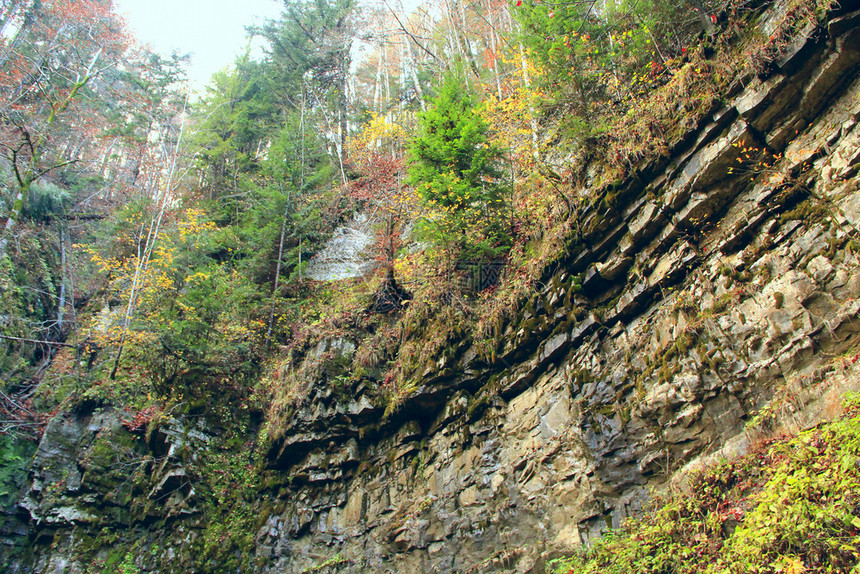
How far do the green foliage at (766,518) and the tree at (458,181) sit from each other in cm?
581

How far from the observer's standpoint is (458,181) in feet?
32.3

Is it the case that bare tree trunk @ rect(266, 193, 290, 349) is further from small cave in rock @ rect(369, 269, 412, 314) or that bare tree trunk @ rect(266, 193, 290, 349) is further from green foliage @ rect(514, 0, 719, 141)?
green foliage @ rect(514, 0, 719, 141)

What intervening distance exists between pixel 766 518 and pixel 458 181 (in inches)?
316

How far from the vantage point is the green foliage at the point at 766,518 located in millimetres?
3453

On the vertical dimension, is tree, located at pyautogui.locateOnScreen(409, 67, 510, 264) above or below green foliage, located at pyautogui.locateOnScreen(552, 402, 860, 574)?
above

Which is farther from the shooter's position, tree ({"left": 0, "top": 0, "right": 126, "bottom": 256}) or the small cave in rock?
tree ({"left": 0, "top": 0, "right": 126, "bottom": 256})

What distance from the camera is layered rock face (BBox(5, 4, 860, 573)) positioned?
484cm

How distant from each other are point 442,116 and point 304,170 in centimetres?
835

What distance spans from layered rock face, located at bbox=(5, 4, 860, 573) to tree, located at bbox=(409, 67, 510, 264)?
246cm

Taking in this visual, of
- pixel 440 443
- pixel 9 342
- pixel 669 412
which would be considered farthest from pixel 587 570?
pixel 9 342

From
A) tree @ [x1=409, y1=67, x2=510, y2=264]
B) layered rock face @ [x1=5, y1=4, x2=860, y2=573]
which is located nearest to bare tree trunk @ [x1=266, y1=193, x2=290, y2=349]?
layered rock face @ [x1=5, y1=4, x2=860, y2=573]

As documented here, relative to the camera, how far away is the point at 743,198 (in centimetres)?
567

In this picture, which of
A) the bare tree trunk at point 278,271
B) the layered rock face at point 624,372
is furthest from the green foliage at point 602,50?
the bare tree trunk at point 278,271

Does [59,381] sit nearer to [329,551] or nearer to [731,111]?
[329,551]
